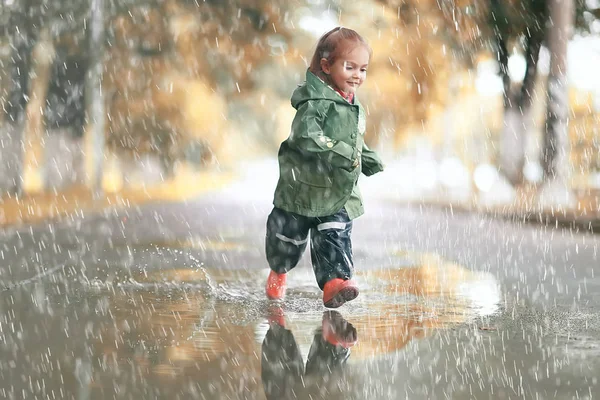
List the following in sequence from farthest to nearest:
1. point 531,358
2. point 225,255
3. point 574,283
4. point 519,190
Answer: point 519,190, point 225,255, point 574,283, point 531,358

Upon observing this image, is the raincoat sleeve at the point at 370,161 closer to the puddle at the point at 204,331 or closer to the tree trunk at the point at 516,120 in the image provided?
the puddle at the point at 204,331

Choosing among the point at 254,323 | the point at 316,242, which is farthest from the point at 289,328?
the point at 316,242

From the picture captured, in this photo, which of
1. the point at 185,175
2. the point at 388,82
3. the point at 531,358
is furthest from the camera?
the point at 185,175

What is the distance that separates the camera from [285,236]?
24.3 ft

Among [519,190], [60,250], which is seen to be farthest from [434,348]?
[519,190]

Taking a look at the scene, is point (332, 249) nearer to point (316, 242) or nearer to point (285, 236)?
point (316, 242)

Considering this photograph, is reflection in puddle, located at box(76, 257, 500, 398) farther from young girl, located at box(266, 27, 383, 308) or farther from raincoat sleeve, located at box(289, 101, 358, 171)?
raincoat sleeve, located at box(289, 101, 358, 171)

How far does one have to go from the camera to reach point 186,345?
5.92 m

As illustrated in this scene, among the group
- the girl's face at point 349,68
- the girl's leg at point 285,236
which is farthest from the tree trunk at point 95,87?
the girl's face at point 349,68

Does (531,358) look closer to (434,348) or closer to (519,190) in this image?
A: (434,348)

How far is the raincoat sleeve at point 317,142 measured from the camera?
660cm

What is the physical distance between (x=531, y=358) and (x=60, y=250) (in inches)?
328

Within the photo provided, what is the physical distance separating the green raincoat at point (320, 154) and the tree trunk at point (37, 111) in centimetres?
1974

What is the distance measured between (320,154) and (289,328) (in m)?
1.09
